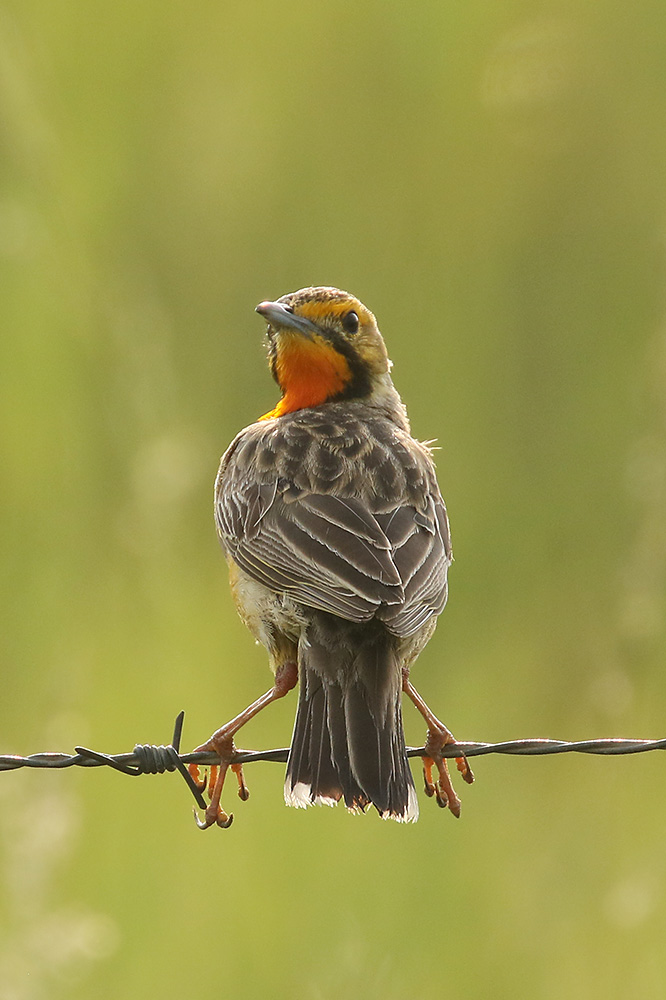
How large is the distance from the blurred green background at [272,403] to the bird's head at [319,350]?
1163mm

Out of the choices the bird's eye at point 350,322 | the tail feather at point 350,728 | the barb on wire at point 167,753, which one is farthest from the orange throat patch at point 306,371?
the barb on wire at point 167,753

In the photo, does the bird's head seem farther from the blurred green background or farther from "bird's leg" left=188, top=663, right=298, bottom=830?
"bird's leg" left=188, top=663, right=298, bottom=830

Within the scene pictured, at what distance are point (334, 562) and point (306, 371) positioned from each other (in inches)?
86.1

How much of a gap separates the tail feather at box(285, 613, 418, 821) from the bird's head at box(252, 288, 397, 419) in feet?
7.15

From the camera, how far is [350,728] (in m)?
5.84

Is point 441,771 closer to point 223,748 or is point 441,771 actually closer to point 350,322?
point 223,748

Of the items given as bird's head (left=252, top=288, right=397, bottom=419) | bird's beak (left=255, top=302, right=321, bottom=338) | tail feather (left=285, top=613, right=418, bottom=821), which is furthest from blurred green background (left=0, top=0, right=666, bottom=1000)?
tail feather (left=285, top=613, right=418, bottom=821)

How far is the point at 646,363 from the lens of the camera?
31.9 ft

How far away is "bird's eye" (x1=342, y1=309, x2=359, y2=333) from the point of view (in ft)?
27.0

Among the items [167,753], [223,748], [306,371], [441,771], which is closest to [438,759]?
[441,771]

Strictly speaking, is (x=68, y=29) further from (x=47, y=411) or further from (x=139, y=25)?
(x=47, y=411)

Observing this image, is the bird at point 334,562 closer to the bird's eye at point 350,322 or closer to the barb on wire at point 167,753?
the bird's eye at point 350,322

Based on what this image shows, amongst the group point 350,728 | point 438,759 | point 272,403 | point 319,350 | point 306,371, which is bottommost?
point 438,759

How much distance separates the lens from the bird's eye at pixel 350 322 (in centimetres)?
823
